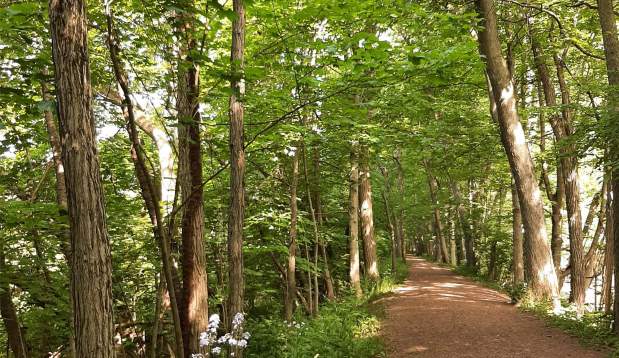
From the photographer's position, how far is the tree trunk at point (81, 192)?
8.44 ft

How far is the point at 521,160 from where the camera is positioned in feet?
34.3

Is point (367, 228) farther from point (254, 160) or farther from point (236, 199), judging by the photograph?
point (236, 199)

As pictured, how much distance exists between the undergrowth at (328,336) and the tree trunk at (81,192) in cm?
465

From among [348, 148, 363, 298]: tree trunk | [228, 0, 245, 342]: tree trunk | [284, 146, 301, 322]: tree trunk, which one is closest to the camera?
[228, 0, 245, 342]: tree trunk

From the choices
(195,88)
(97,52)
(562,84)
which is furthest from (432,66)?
(562,84)

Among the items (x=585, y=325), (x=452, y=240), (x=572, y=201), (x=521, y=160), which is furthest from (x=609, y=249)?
(x=452, y=240)

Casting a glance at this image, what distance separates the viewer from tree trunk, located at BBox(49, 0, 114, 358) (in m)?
2.57

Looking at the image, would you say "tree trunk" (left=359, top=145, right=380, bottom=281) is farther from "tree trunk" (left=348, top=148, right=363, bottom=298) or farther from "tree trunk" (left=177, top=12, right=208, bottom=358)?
"tree trunk" (left=177, top=12, right=208, bottom=358)

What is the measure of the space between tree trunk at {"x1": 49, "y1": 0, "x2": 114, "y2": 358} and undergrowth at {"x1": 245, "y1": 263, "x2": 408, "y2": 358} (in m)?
4.65

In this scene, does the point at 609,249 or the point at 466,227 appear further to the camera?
the point at 466,227

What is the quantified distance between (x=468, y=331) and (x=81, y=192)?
8.07m

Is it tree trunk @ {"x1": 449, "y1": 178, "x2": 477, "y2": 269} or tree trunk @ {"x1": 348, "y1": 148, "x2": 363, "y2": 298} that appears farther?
tree trunk @ {"x1": 449, "y1": 178, "x2": 477, "y2": 269}

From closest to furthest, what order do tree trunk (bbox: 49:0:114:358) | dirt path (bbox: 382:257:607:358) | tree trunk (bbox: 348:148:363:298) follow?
tree trunk (bbox: 49:0:114:358) < dirt path (bbox: 382:257:607:358) < tree trunk (bbox: 348:148:363:298)

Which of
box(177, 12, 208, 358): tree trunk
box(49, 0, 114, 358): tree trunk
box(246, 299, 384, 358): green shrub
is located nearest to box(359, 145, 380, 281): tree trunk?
box(246, 299, 384, 358): green shrub
